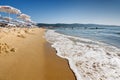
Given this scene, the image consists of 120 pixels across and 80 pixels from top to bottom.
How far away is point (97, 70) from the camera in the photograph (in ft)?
17.3

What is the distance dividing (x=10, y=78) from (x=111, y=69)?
12.9 ft

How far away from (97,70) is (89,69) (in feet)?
1.03

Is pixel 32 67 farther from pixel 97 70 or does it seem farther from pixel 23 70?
pixel 97 70

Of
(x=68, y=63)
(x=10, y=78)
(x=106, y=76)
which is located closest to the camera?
(x=10, y=78)

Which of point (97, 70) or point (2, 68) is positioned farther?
point (97, 70)

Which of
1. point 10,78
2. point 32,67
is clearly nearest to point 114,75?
point 32,67

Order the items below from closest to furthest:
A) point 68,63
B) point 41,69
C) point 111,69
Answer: point 41,69
point 111,69
point 68,63

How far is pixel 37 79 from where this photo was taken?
415 cm

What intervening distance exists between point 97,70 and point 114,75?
0.67 m

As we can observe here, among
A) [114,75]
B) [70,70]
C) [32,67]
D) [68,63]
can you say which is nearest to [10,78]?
[32,67]

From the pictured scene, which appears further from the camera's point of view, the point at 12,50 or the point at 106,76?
the point at 12,50

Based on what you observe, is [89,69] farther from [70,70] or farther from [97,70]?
[70,70]

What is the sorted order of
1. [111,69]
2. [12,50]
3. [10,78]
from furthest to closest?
[12,50] < [111,69] < [10,78]

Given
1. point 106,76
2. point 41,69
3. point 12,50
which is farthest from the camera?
point 12,50
